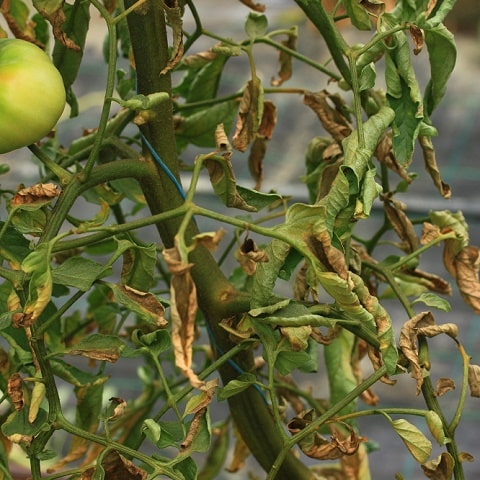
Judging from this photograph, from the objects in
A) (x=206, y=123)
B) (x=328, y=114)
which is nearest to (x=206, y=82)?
(x=206, y=123)

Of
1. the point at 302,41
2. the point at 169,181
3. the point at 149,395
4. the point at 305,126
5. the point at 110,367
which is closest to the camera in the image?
the point at 169,181

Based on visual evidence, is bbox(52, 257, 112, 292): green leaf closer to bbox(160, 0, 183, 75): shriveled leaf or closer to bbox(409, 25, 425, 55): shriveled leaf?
bbox(160, 0, 183, 75): shriveled leaf

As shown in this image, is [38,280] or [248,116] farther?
[248,116]

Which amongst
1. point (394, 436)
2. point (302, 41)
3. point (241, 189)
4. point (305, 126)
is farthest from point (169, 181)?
point (302, 41)

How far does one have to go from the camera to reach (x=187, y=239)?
2.40 ft

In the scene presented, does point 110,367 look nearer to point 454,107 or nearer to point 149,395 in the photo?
point 149,395

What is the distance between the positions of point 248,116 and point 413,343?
0.70ft

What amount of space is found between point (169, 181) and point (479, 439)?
163 cm

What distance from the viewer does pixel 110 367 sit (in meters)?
2.40

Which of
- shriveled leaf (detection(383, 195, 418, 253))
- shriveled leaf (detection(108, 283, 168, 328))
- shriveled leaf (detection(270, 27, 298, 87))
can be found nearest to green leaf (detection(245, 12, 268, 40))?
shriveled leaf (detection(270, 27, 298, 87))

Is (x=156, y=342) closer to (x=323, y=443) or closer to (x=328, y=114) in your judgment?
(x=323, y=443)

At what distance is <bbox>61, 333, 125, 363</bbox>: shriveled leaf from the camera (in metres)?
0.62

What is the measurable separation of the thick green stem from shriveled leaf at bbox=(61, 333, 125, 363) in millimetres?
120

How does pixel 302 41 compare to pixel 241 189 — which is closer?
pixel 241 189
